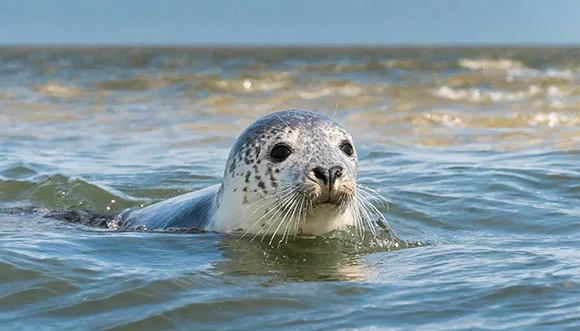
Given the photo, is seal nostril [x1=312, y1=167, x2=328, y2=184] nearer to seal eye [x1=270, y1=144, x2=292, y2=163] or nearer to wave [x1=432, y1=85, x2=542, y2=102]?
seal eye [x1=270, y1=144, x2=292, y2=163]

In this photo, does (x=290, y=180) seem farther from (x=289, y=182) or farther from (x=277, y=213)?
(x=277, y=213)

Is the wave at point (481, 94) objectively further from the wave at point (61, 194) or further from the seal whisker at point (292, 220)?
the seal whisker at point (292, 220)

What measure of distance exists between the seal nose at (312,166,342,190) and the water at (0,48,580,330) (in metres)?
0.37

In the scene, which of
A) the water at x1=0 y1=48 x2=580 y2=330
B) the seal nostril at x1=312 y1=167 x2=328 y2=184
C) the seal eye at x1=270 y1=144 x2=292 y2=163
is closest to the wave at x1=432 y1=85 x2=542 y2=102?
the water at x1=0 y1=48 x2=580 y2=330

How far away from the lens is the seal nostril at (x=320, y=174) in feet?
16.0

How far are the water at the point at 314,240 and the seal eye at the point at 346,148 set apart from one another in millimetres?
393

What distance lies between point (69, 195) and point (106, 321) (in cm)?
379

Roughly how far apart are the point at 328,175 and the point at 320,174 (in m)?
0.05

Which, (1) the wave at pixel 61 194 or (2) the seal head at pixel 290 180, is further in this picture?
(1) the wave at pixel 61 194

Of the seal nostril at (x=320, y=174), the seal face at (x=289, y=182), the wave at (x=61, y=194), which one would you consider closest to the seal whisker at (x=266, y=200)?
the seal face at (x=289, y=182)

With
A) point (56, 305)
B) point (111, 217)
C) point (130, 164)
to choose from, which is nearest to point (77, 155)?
point (130, 164)

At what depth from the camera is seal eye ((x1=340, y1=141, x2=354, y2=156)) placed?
17.5ft

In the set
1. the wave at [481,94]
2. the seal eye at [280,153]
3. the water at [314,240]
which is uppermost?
the wave at [481,94]

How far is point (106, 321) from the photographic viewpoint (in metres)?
3.83
